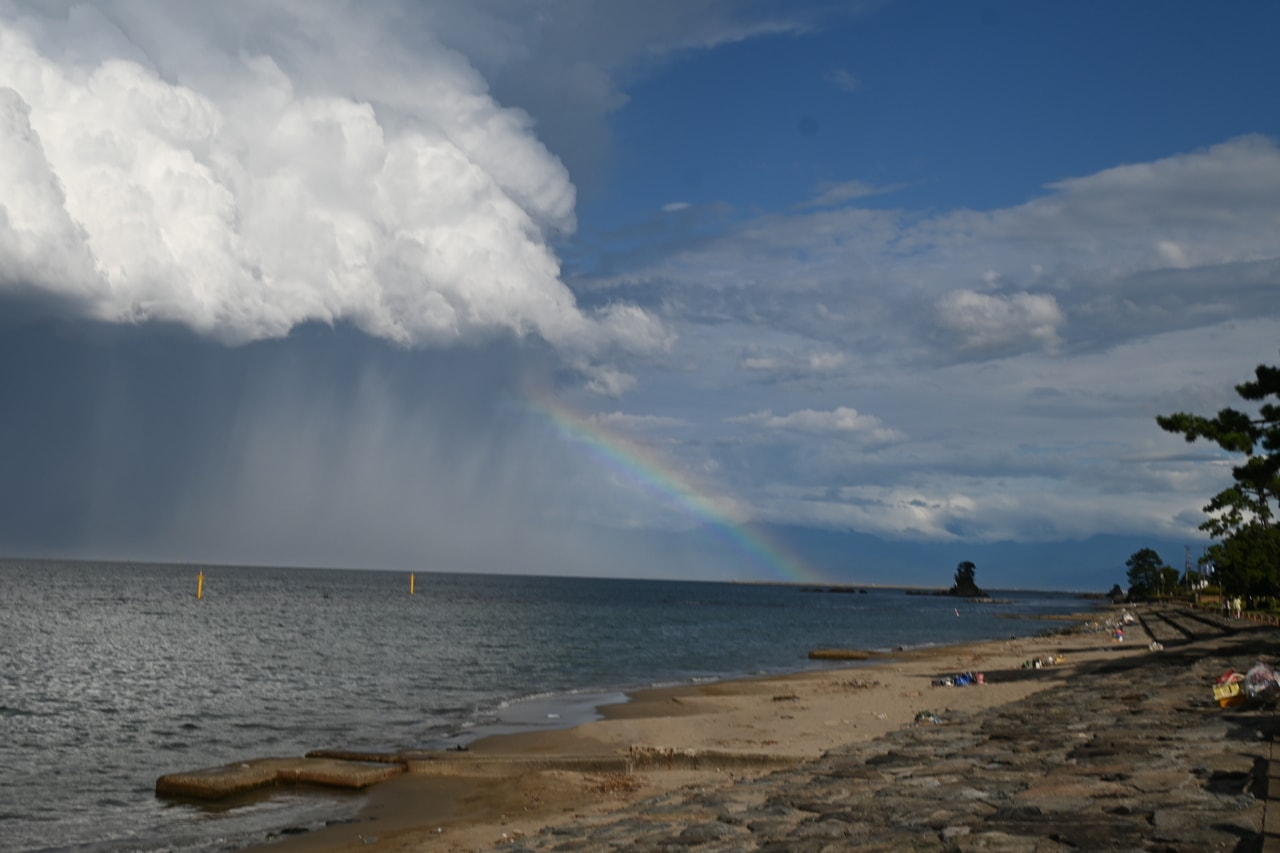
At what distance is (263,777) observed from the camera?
18062mm

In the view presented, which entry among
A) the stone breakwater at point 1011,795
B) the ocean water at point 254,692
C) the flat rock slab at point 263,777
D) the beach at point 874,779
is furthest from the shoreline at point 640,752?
the stone breakwater at point 1011,795

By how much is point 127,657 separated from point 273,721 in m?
23.8

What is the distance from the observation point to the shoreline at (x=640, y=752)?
14.8 metres

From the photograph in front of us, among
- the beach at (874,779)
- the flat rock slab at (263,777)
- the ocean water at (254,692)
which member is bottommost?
the ocean water at (254,692)

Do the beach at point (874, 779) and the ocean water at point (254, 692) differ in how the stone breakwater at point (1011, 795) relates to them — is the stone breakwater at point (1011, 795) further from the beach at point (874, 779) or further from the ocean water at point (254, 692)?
the ocean water at point (254, 692)

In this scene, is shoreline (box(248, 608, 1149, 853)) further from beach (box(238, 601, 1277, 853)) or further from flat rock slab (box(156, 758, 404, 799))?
flat rock slab (box(156, 758, 404, 799))

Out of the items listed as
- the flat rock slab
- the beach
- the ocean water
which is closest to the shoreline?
the beach

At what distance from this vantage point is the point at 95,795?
18891mm

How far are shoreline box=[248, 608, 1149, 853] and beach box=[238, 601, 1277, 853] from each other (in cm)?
7

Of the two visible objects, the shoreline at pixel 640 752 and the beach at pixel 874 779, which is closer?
the beach at pixel 874 779

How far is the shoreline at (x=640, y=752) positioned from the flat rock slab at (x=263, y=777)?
529 mm

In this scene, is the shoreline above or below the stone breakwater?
below

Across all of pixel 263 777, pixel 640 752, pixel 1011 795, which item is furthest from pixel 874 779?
pixel 263 777

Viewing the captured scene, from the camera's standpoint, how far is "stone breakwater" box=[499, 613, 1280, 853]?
25.5 feet
